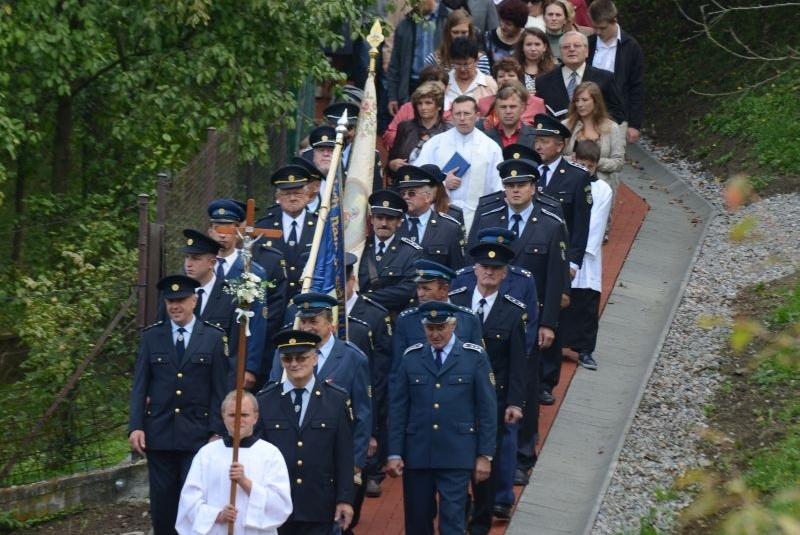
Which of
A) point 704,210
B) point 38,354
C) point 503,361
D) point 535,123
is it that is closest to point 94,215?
point 38,354

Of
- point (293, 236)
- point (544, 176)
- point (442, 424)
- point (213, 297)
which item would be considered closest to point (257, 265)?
point (213, 297)

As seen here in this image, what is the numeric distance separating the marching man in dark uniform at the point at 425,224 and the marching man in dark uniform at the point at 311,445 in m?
2.86

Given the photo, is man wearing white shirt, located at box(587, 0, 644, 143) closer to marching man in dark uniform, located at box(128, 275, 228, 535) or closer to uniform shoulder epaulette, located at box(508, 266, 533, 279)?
uniform shoulder epaulette, located at box(508, 266, 533, 279)

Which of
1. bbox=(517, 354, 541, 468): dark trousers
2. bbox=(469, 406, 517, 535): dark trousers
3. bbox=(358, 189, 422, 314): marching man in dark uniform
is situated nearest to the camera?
bbox=(469, 406, 517, 535): dark trousers

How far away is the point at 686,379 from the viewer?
13188 millimetres

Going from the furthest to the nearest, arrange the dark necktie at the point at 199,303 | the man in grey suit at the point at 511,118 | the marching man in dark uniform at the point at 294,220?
the man in grey suit at the point at 511,118, the marching man in dark uniform at the point at 294,220, the dark necktie at the point at 199,303

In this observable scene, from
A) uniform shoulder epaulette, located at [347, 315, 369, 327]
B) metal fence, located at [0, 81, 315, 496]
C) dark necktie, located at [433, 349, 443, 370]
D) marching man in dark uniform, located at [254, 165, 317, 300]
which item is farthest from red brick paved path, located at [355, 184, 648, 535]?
metal fence, located at [0, 81, 315, 496]

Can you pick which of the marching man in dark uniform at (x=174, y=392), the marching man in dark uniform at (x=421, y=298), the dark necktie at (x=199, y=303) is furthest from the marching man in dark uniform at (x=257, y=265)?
the marching man in dark uniform at (x=421, y=298)

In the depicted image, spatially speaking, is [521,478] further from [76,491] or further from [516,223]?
[76,491]

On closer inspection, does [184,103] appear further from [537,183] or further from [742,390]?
[742,390]

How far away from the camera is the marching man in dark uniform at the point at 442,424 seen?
9320 millimetres

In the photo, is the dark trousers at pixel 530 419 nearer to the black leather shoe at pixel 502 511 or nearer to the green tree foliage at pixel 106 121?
the black leather shoe at pixel 502 511

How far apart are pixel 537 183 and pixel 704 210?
21.8 ft

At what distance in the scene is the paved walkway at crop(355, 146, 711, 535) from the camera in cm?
1081
